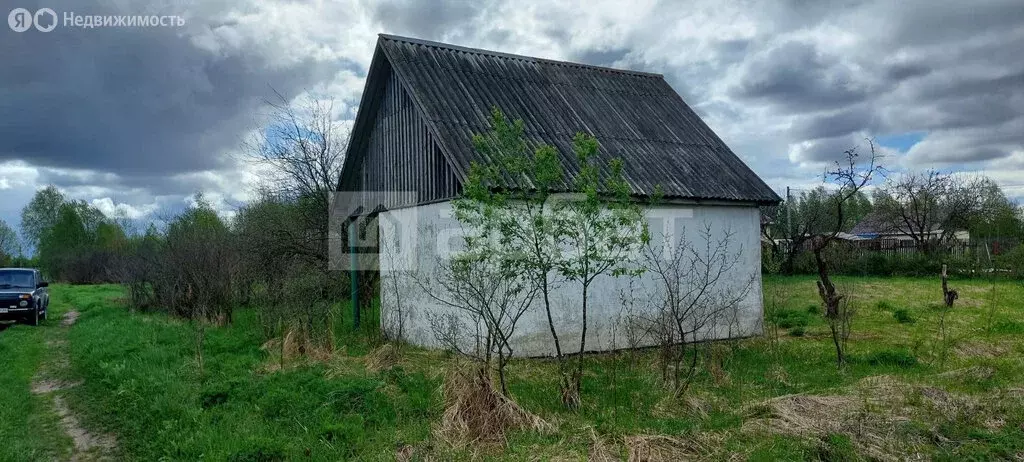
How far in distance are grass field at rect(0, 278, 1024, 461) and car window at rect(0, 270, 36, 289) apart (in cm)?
680

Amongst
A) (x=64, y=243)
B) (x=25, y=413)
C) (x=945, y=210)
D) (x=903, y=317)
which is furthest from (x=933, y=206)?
(x=64, y=243)

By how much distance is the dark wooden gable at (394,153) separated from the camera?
1147cm

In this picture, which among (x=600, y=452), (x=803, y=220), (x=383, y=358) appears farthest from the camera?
(x=803, y=220)

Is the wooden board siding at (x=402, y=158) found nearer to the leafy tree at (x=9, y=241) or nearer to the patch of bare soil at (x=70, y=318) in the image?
the patch of bare soil at (x=70, y=318)

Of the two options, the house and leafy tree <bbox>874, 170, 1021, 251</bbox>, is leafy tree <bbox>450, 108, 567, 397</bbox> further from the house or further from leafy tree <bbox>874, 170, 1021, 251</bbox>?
leafy tree <bbox>874, 170, 1021, 251</bbox>

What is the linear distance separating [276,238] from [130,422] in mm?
11142

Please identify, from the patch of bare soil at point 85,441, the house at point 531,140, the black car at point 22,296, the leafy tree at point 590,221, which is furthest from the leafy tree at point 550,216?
the black car at point 22,296

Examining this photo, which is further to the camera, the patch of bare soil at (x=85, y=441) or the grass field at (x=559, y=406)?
the patch of bare soil at (x=85, y=441)

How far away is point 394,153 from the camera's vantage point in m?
13.5

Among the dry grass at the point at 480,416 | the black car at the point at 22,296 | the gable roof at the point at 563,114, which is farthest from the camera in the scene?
the black car at the point at 22,296

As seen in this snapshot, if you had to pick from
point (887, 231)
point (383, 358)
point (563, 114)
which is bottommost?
point (383, 358)

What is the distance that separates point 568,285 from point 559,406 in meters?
3.62

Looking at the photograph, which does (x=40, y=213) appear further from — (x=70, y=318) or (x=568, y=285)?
(x=568, y=285)

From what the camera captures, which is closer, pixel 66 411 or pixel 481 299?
pixel 481 299
